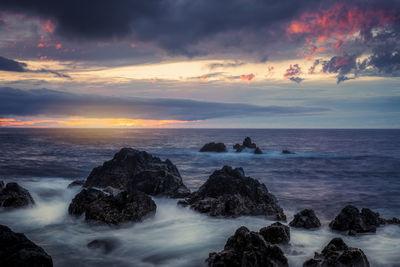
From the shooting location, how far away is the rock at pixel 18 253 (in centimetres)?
703

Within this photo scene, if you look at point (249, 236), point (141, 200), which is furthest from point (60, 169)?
point (249, 236)

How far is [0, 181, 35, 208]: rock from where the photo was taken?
15.6 metres

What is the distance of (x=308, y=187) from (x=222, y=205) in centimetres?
1636

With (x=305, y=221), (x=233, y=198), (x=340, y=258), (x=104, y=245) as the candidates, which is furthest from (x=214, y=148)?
(x=340, y=258)

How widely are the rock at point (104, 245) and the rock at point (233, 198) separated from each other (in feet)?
18.4

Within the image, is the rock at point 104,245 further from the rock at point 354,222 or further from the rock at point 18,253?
the rock at point 354,222

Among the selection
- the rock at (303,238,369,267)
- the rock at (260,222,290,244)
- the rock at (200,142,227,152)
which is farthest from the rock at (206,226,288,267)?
the rock at (200,142,227,152)

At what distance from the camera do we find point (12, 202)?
15.7 m

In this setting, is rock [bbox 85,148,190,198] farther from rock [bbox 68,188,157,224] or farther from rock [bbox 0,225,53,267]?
rock [bbox 0,225,53,267]

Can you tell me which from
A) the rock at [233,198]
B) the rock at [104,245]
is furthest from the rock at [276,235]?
the rock at [104,245]

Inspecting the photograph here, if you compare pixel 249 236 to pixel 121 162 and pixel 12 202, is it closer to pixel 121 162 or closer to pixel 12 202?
pixel 12 202

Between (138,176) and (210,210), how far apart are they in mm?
7529

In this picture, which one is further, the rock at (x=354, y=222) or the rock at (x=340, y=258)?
the rock at (x=354, y=222)

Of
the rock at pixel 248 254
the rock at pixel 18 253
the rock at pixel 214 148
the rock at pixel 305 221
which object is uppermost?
the rock at pixel 18 253
